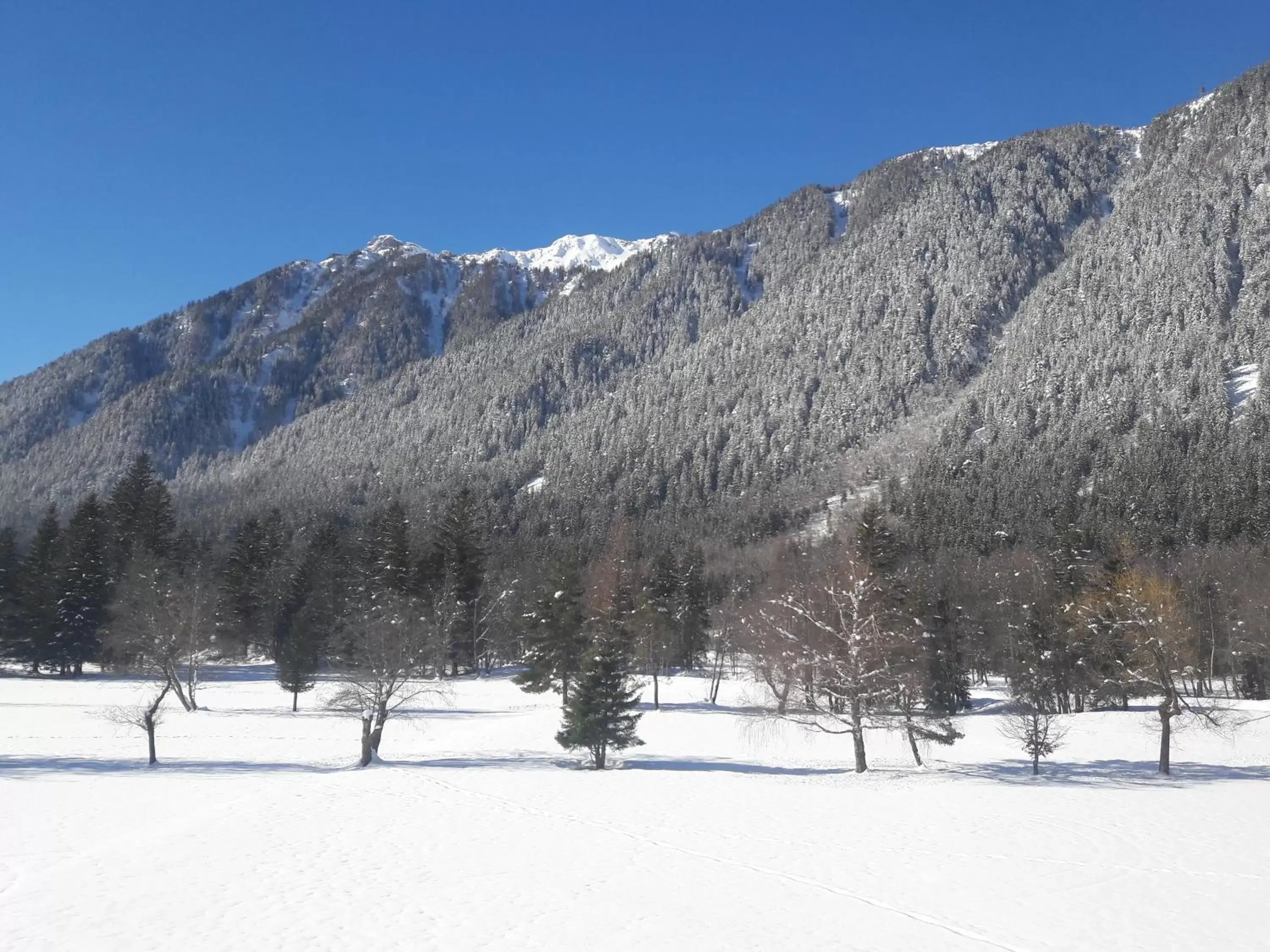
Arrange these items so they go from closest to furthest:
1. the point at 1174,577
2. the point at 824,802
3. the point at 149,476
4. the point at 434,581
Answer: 1. the point at 824,802
2. the point at 1174,577
3. the point at 434,581
4. the point at 149,476

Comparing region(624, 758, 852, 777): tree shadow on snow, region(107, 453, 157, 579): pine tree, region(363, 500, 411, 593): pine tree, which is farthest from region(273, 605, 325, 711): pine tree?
region(107, 453, 157, 579): pine tree

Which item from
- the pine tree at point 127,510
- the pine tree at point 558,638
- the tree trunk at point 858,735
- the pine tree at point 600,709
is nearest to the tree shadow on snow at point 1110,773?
the tree trunk at point 858,735

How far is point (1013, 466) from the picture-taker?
149 metres

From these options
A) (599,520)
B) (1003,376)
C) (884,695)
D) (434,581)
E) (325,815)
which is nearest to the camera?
(325,815)

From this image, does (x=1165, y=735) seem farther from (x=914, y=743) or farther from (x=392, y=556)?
(x=392, y=556)

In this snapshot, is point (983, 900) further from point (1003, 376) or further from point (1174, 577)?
point (1003, 376)

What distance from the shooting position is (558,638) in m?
44.3

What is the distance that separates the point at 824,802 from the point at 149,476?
266 ft

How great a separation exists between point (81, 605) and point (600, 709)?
155ft

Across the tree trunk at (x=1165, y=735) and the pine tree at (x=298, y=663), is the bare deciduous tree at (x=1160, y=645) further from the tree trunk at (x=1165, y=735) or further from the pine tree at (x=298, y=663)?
the pine tree at (x=298, y=663)

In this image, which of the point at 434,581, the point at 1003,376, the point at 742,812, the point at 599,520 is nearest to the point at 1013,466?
the point at 1003,376

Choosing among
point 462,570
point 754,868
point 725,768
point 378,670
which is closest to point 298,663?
point 378,670

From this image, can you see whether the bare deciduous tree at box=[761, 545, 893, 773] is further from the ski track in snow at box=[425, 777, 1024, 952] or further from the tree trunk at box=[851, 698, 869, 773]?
the ski track in snow at box=[425, 777, 1024, 952]

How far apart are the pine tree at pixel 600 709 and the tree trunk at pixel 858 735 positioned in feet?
29.1
